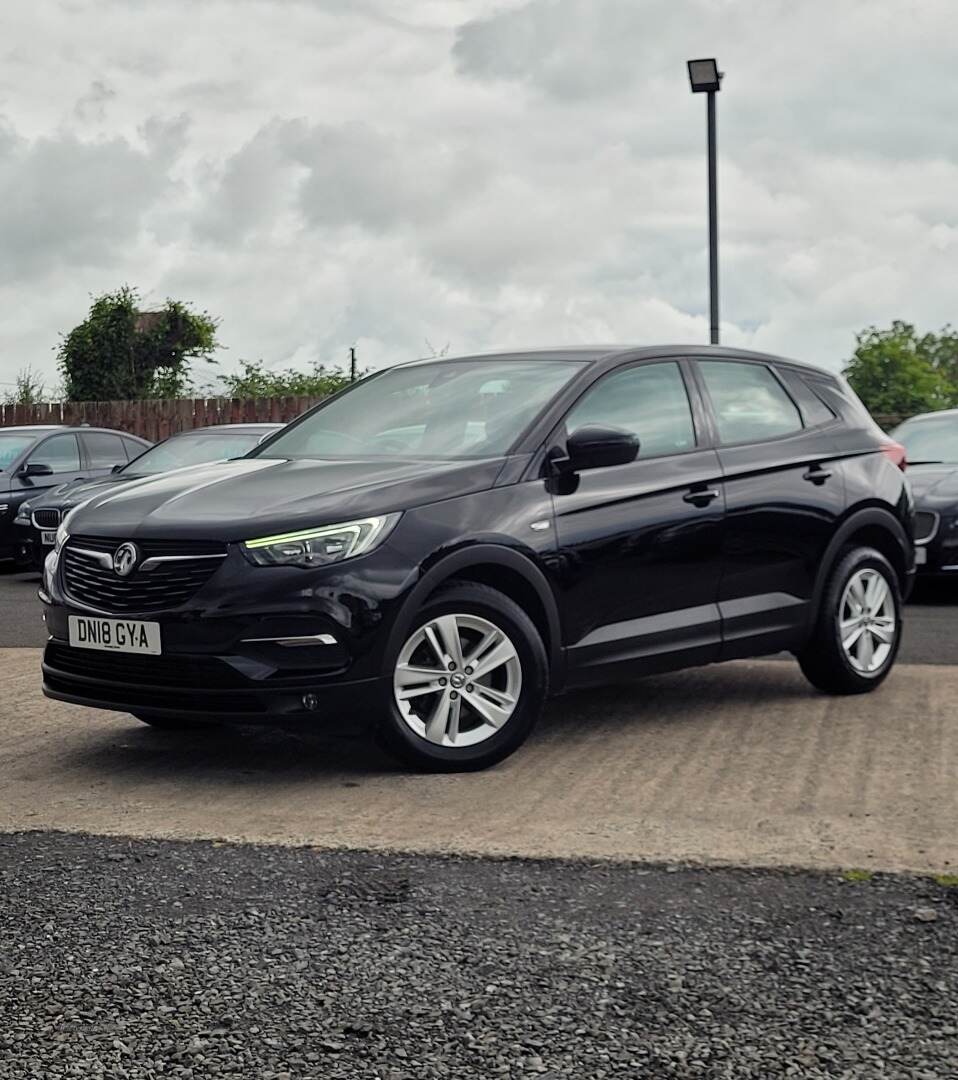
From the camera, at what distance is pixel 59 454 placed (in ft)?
59.2

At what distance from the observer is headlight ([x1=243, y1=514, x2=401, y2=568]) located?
6.00 m

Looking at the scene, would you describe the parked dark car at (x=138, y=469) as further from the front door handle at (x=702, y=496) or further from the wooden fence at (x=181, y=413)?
the wooden fence at (x=181, y=413)

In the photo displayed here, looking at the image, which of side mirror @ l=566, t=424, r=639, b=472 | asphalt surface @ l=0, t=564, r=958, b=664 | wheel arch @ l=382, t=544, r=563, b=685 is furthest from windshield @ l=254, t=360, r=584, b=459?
asphalt surface @ l=0, t=564, r=958, b=664

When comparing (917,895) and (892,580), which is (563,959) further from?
(892,580)

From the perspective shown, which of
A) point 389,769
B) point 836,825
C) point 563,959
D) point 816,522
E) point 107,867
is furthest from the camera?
point 816,522

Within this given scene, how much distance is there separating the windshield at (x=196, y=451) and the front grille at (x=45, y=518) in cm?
76

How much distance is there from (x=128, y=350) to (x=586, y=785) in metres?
32.5

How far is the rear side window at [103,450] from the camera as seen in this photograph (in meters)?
18.3

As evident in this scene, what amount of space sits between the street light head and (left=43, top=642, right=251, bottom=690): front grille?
14.3m

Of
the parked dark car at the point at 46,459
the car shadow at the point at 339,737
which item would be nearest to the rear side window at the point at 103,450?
the parked dark car at the point at 46,459

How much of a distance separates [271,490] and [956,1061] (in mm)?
3655

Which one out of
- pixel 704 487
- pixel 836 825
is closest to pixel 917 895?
pixel 836 825

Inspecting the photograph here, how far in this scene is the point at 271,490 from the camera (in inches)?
252

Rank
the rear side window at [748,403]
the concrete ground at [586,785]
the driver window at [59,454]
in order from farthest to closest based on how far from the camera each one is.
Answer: the driver window at [59,454], the rear side window at [748,403], the concrete ground at [586,785]
